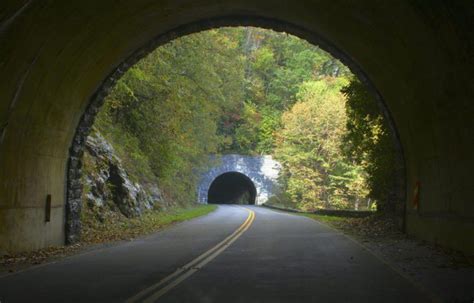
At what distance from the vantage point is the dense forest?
2422 centimetres

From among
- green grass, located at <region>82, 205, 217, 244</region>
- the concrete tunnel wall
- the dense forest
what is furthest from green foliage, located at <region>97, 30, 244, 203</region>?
the concrete tunnel wall

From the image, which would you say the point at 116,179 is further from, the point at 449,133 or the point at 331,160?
the point at 331,160

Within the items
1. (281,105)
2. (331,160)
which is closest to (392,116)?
(331,160)

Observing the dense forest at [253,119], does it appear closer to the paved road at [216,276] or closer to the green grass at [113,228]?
the green grass at [113,228]

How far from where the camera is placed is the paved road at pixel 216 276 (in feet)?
25.2

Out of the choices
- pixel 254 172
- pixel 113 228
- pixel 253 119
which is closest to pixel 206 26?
pixel 113 228

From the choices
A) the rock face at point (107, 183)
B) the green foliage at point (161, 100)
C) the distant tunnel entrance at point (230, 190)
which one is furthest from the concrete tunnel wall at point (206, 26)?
the distant tunnel entrance at point (230, 190)

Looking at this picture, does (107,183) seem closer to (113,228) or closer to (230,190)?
(113,228)

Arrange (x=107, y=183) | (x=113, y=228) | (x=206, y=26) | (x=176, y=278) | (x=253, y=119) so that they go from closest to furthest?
(x=176, y=278), (x=206, y=26), (x=113, y=228), (x=107, y=183), (x=253, y=119)

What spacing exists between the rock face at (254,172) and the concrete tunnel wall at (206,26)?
44.0 metres

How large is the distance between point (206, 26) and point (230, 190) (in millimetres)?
59376

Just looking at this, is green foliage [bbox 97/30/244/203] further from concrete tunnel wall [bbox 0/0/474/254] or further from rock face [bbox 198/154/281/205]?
rock face [bbox 198/154/281/205]

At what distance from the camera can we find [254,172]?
201ft

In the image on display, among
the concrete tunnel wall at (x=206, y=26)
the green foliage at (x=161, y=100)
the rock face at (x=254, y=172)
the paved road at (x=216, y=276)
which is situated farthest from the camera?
the rock face at (x=254, y=172)
